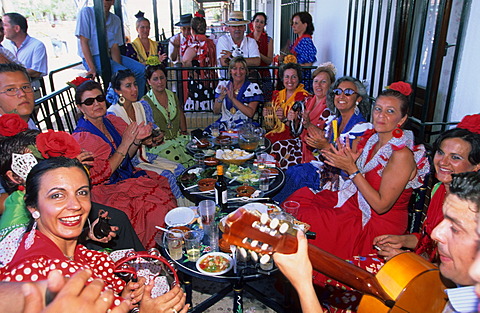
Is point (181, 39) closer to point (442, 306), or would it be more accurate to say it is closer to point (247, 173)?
point (247, 173)

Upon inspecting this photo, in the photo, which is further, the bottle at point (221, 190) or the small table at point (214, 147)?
the small table at point (214, 147)

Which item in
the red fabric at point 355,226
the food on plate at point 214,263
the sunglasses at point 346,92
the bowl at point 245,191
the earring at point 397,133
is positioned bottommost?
the red fabric at point 355,226

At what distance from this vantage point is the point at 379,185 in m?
2.55

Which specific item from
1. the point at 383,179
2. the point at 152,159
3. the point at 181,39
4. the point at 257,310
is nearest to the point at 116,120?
the point at 152,159

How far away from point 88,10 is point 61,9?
3227cm

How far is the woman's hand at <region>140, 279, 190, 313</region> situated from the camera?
1573 millimetres

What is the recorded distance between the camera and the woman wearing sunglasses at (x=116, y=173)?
9.82 feet

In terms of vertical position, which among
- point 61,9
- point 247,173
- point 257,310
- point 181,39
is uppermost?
point 61,9

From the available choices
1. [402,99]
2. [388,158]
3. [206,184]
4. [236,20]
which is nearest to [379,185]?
[388,158]

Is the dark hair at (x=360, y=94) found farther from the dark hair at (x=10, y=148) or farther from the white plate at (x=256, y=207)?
the dark hair at (x=10, y=148)

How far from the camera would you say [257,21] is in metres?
7.43

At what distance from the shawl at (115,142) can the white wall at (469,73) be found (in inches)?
128

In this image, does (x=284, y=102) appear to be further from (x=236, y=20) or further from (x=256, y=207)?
(x=236, y=20)

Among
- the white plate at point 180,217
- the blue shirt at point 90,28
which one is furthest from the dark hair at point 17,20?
the white plate at point 180,217
